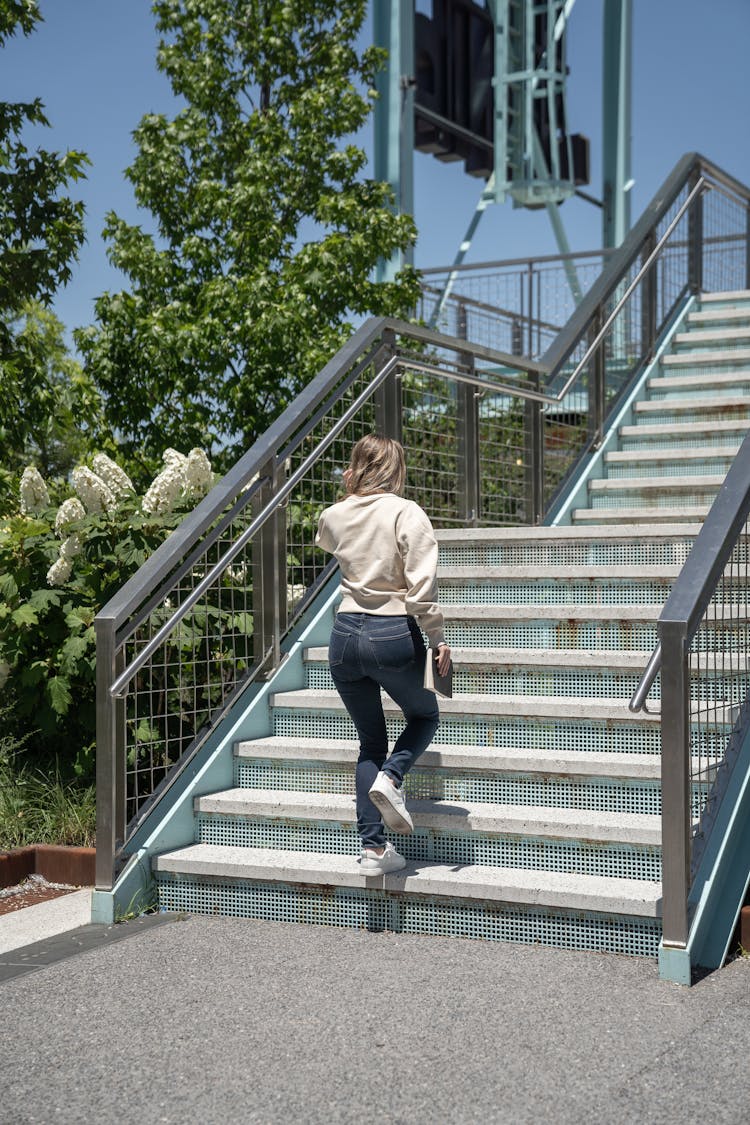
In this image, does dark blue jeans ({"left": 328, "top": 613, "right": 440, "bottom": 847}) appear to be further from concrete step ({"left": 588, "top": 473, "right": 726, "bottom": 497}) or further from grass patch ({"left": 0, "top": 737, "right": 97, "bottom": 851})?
concrete step ({"left": 588, "top": 473, "right": 726, "bottom": 497})

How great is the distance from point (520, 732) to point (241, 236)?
7505 millimetres

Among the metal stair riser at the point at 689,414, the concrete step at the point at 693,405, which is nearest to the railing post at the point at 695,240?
the concrete step at the point at 693,405

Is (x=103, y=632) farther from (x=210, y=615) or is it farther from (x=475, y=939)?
(x=475, y=939)

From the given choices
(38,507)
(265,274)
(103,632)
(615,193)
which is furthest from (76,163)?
(615,193)

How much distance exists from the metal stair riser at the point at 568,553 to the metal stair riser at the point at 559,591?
0.71 ft

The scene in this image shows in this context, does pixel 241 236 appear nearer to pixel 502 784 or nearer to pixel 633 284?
pixel 633 284

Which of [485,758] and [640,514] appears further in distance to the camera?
[640,514]

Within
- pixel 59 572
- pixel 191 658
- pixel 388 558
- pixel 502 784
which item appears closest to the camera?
pixel 388 558

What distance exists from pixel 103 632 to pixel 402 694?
4.17ft

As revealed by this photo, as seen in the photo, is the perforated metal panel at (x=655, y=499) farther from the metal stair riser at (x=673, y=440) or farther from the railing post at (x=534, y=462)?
the metal stair riser at (x=673, y=440)

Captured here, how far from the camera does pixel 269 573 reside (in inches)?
252

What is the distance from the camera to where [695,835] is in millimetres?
4602

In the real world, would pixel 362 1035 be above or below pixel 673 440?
below

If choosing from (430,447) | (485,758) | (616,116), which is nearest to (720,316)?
(430,447)
